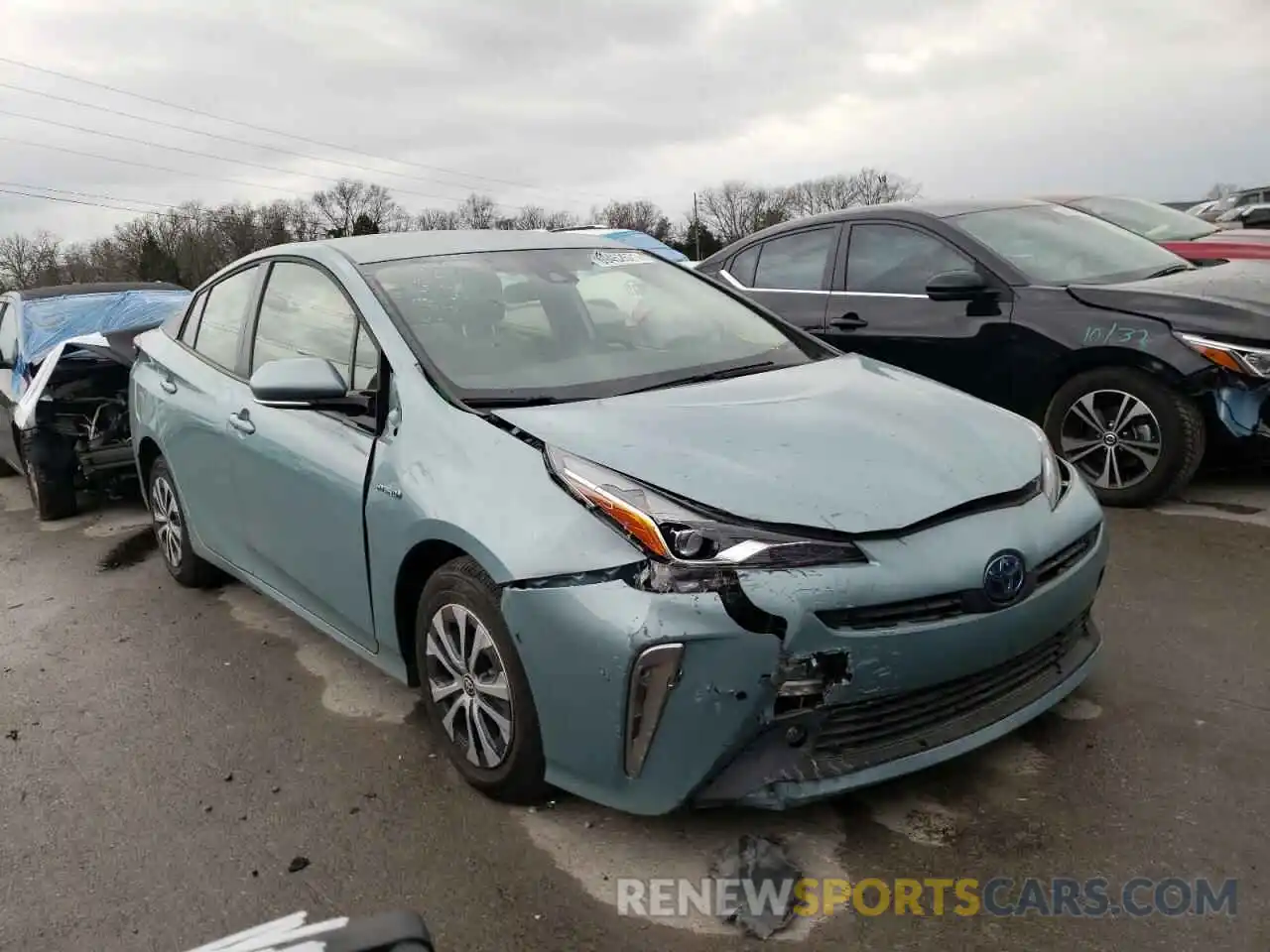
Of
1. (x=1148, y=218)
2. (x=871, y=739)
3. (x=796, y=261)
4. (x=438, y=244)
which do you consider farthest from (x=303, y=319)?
(x=1148, y=218)

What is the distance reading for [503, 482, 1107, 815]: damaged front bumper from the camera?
221cm

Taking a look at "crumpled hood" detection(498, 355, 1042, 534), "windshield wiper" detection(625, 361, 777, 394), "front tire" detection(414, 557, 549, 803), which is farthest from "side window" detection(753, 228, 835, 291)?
"front tire" detection(414, 557, 549, 803)

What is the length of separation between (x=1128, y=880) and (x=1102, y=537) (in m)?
0.93

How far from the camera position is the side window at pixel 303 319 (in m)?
3.38

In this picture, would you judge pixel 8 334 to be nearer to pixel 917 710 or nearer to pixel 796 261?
pixel 796 261

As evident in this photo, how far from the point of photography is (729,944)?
219 centimetres

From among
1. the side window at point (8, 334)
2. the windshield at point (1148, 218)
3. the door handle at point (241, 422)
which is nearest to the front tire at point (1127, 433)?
the windshield at point (1148, 218)

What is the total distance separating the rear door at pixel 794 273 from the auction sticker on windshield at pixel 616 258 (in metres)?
1.95

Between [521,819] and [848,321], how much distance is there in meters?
3.94

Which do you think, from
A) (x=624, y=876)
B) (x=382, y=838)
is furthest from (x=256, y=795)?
(x=624, y=876)

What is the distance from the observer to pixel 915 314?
5.56m

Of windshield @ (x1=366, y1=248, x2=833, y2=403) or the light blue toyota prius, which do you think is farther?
windshield @ (x1=366, y1=248, x2=833, y2=403)

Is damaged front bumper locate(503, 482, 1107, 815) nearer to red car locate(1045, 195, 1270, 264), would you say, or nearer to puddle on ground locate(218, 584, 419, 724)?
puddle on ground locate(218, 584, 419, 724)

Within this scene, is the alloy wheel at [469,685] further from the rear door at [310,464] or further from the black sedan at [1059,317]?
the black sedan at [1059,317]
